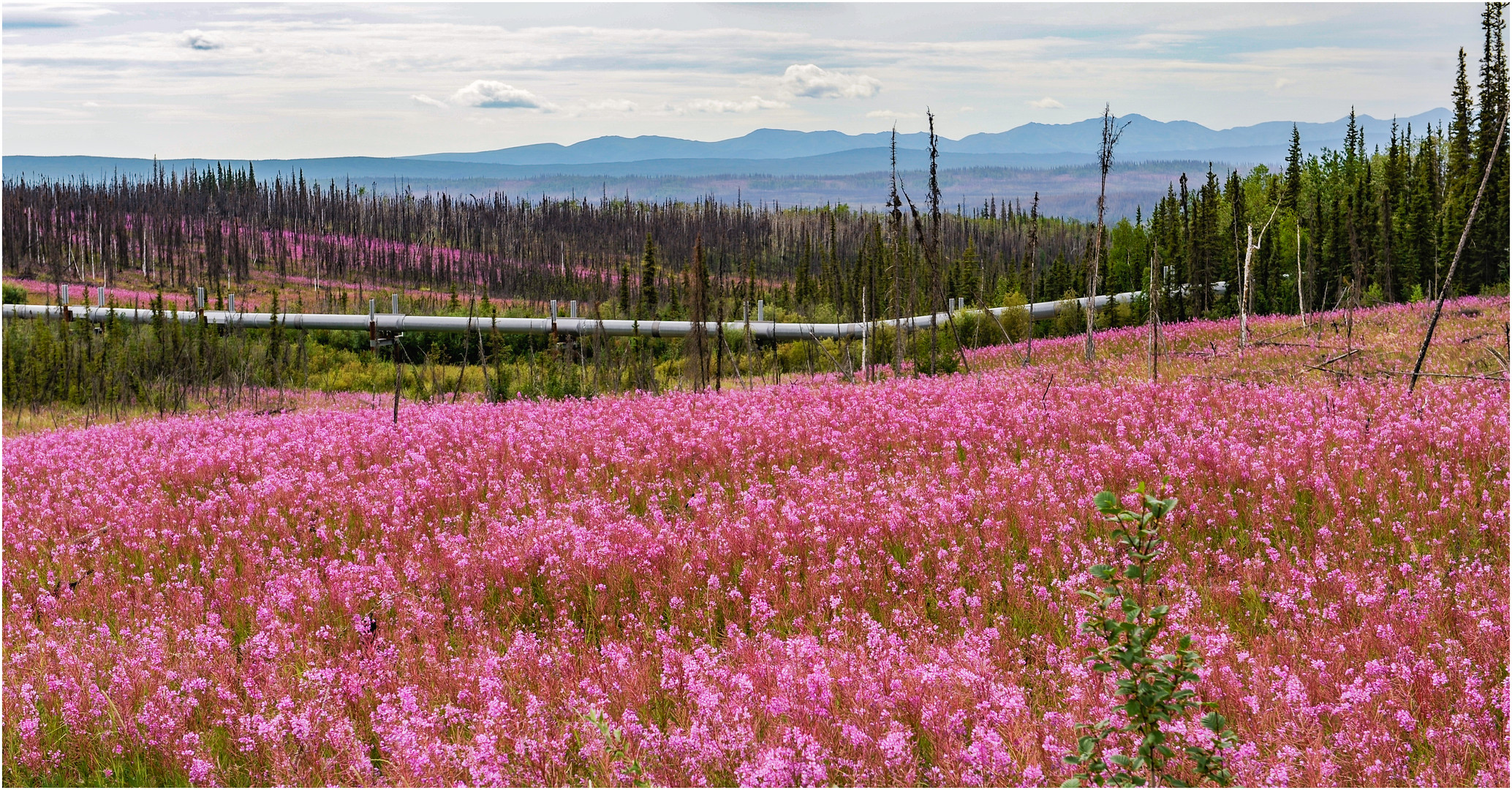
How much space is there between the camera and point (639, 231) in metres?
143

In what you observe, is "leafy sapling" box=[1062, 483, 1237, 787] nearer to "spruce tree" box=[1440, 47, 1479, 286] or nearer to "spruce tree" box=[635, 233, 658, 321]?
"spruce tree" box=[1440, 47, 1479, 286]

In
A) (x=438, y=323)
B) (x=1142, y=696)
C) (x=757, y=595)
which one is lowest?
(x=757, y=595)

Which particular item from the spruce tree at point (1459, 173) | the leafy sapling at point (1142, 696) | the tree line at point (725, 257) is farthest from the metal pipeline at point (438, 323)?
the leafy sapling at point (1142, 696)

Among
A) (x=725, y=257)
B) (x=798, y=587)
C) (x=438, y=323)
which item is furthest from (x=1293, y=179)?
(x=725, y=257)

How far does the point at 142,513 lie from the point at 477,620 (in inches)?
225

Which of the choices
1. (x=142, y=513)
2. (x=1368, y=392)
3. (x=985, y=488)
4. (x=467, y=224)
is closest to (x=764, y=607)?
(x=985, y=488)

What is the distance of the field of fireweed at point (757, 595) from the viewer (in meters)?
4.48

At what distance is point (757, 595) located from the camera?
20.7 feet

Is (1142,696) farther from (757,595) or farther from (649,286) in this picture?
(649,286)

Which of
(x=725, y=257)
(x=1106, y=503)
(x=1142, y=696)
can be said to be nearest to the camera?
(x=1106, y=503)

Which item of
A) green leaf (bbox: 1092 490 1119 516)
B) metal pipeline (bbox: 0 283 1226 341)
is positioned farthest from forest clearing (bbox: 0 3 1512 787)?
metal pipeline (bbox: 0 283 1226 341)

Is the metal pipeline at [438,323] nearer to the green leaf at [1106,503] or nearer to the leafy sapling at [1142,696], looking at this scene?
the leafy sapling at [1142,696]

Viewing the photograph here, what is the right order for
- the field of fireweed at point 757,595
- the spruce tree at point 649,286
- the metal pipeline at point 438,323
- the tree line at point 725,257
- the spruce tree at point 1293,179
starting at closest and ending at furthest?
1. the field of fireweed at point 757,595
2. the tree line at point 725,257
3. the metal pipeline at point 438,323
4. the spruce tree at point 1293,179
5. the spruce tree at point 649,286

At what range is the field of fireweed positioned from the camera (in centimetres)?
448
